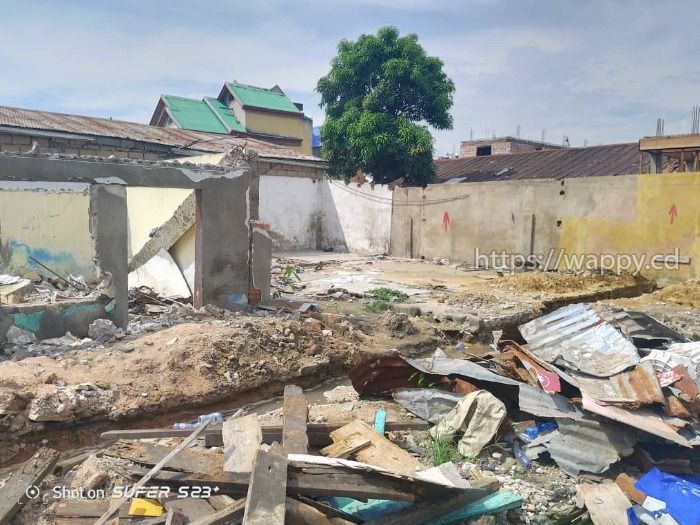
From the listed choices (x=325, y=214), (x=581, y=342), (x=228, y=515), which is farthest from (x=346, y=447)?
(x=325, y=214)

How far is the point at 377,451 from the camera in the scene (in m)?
3.76

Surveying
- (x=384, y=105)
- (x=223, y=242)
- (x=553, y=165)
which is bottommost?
(x=223, y=242)

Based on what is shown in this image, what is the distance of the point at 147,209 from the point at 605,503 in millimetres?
10010

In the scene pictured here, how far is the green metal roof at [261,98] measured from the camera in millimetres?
26766

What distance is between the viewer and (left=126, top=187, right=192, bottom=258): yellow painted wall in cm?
1027

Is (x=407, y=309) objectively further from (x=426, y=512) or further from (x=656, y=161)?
(x=656, y=161)

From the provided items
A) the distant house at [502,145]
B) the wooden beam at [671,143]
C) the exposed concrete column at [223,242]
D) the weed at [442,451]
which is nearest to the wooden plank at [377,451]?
the weed at [442,451]

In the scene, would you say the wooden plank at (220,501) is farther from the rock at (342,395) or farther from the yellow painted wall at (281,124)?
the yellow painted wall at (281,124)

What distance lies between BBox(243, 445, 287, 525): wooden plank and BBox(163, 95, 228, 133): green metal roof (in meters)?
22.9

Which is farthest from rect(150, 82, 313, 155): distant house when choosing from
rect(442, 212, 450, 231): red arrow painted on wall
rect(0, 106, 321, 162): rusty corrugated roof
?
rect(442, 212, 450, 231): red arrow painted on wall

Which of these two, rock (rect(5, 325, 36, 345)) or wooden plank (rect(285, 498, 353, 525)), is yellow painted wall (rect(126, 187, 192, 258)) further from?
wooden plank (rect(285, 498, 353, 525))

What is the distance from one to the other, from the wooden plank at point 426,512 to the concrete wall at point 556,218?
11361mm

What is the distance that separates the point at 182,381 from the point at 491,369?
3.25m

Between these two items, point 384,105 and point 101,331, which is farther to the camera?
point 384,105
